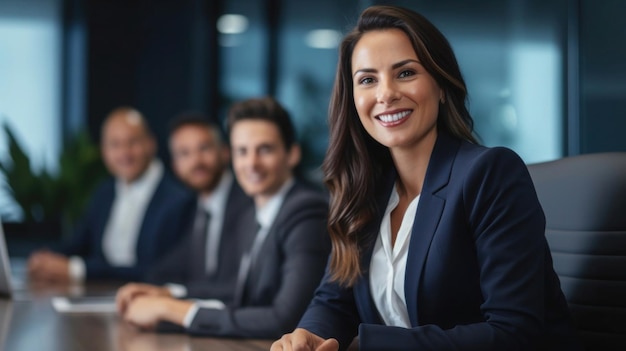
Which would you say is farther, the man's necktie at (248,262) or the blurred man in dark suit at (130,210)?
the blurred man in dark suit at (130,210)

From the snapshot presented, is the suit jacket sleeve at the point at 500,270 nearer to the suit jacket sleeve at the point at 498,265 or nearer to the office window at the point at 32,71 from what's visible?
the suit jacket sleeve at the point at 498,265

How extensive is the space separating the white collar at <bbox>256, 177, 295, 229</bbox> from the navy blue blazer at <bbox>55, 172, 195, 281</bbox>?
1.40 metres

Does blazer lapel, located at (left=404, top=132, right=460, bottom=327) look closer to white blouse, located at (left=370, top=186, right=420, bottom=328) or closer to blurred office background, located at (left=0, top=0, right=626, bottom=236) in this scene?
white blouse, located at (left=370, top=186, right=420, bottom=328)

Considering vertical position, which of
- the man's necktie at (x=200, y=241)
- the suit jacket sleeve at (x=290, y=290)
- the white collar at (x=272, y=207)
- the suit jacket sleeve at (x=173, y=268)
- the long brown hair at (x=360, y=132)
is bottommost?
the suit jacket sleeve at (x=173, y=268)

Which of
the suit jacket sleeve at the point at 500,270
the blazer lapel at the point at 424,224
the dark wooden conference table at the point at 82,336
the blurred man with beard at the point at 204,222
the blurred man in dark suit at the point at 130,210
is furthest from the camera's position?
the blurred man in dark suit at the point at 130,210

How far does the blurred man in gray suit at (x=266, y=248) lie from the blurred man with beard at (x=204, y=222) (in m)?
0.27

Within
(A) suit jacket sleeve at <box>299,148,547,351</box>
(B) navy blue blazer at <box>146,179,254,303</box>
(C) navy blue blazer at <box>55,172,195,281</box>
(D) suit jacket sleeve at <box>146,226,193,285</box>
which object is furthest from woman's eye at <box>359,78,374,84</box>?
(C) navy blue blazer at <box>55,172,195,281</box>

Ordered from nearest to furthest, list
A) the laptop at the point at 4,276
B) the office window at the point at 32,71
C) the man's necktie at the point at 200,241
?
the laptop at the point at 4,276, the man's necktie at the point at 200,241, the office window at the point at 32,71

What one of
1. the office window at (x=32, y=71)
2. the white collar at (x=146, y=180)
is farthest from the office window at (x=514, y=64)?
the office window at (x=32, y=71)

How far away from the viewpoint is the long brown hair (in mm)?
1843

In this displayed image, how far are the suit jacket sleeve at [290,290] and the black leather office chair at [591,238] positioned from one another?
0.67 metres

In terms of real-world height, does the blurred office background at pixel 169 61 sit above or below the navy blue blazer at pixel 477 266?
above

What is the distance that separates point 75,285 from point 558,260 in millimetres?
2432

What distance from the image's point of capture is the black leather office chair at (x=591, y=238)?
1863 millimetres
